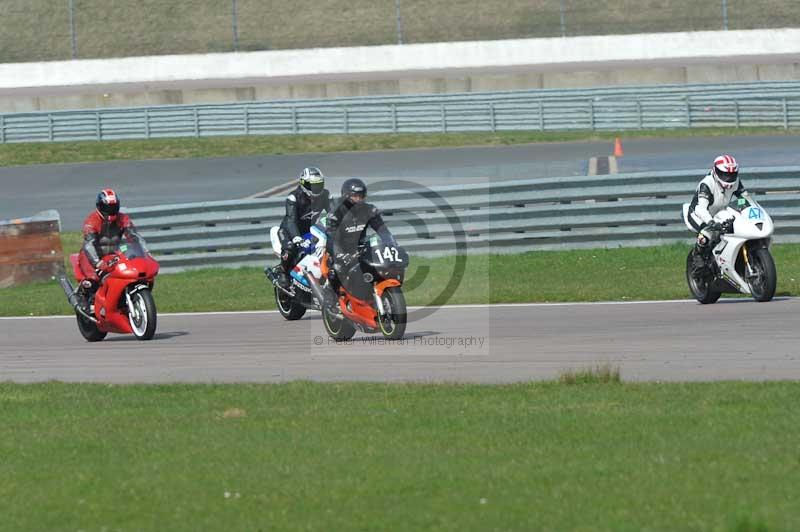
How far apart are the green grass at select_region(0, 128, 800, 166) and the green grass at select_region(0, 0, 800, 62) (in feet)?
26.8

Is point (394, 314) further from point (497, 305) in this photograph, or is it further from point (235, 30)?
point (235, 30)

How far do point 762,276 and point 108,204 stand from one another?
7.46 meters

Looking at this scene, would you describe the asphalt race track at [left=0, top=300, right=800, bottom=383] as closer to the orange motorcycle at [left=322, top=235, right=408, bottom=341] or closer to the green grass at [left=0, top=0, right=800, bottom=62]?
the orange motorcycle at [left=322, top=235, right=408, bottom=341]

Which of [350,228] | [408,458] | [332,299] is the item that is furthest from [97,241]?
[408,458]

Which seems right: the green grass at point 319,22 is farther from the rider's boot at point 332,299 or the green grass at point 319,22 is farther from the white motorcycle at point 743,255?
the rider's boot at point 332,299

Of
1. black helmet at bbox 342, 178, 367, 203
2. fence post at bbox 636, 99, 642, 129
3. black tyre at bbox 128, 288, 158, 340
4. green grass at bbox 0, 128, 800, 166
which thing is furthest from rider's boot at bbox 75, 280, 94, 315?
fence post at bbox 636, 99, 642, 129

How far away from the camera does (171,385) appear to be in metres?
11.2

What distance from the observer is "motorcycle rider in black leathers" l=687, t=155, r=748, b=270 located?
15344 mm

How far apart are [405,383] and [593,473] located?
3745 mm

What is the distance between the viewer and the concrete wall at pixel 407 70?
3794 centimetres

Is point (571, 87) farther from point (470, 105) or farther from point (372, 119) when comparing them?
point (372, 119)

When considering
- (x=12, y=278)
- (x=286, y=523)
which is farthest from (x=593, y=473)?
(x=12, y=278)

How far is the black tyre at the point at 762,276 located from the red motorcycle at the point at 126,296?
22.3 ft

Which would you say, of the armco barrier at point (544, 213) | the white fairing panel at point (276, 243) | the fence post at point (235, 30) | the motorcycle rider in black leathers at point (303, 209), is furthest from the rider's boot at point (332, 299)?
the fence post at point (235, 30)
